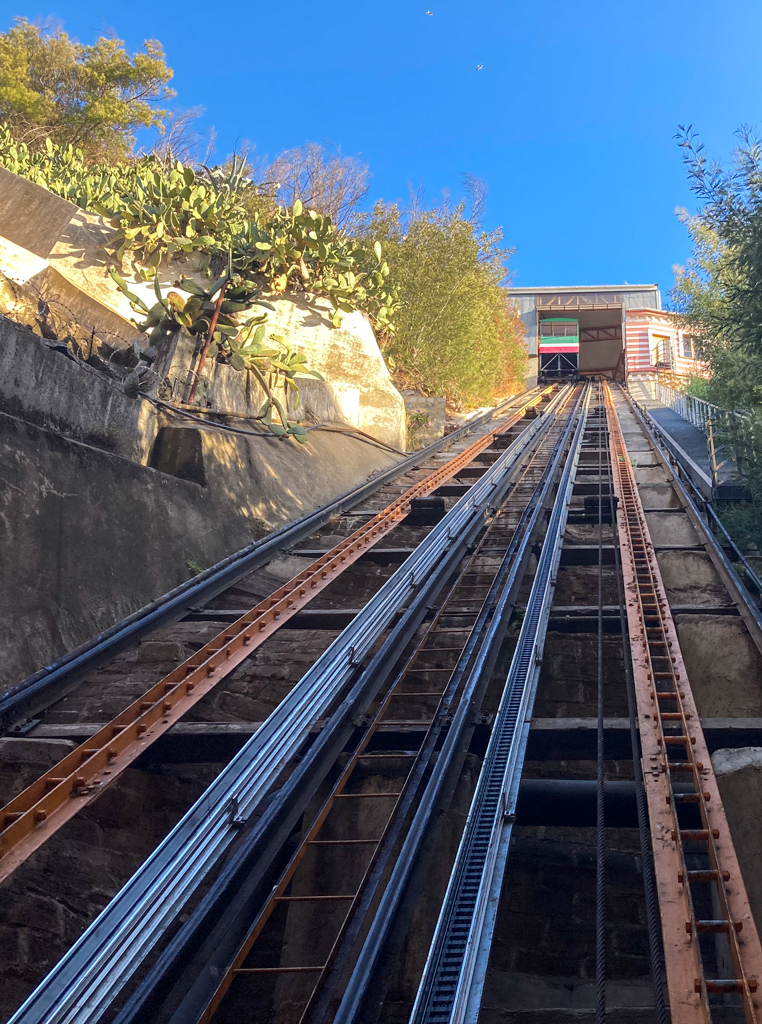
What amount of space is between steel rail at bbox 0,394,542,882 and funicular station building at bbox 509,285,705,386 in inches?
1157

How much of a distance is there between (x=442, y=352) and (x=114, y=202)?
876cm

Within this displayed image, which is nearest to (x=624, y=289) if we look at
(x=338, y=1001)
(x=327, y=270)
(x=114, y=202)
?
(x=327, y=270)

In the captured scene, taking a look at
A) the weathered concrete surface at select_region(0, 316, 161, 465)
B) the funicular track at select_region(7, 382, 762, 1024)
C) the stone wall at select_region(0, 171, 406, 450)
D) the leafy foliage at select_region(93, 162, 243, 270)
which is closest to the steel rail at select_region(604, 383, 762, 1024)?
the funicular track at select_region(7, 382, 762, 1024)

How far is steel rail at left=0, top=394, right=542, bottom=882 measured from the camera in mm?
3199

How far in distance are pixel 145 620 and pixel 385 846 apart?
2.85 metres

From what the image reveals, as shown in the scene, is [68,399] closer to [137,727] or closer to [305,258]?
[137,727]

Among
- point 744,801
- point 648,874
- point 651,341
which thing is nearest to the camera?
point 648,874

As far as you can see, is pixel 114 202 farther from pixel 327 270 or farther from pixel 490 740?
pixel 490 740

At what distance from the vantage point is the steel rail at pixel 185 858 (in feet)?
7.54

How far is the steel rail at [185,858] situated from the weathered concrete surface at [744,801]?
2167mm

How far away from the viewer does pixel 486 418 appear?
19.0 meters

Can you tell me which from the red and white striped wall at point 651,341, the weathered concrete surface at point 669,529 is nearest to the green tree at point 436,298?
the weathered concrete surface at point 669,529

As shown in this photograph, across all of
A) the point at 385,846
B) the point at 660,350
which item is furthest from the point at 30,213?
the point at 660,350

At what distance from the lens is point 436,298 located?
18797mm
